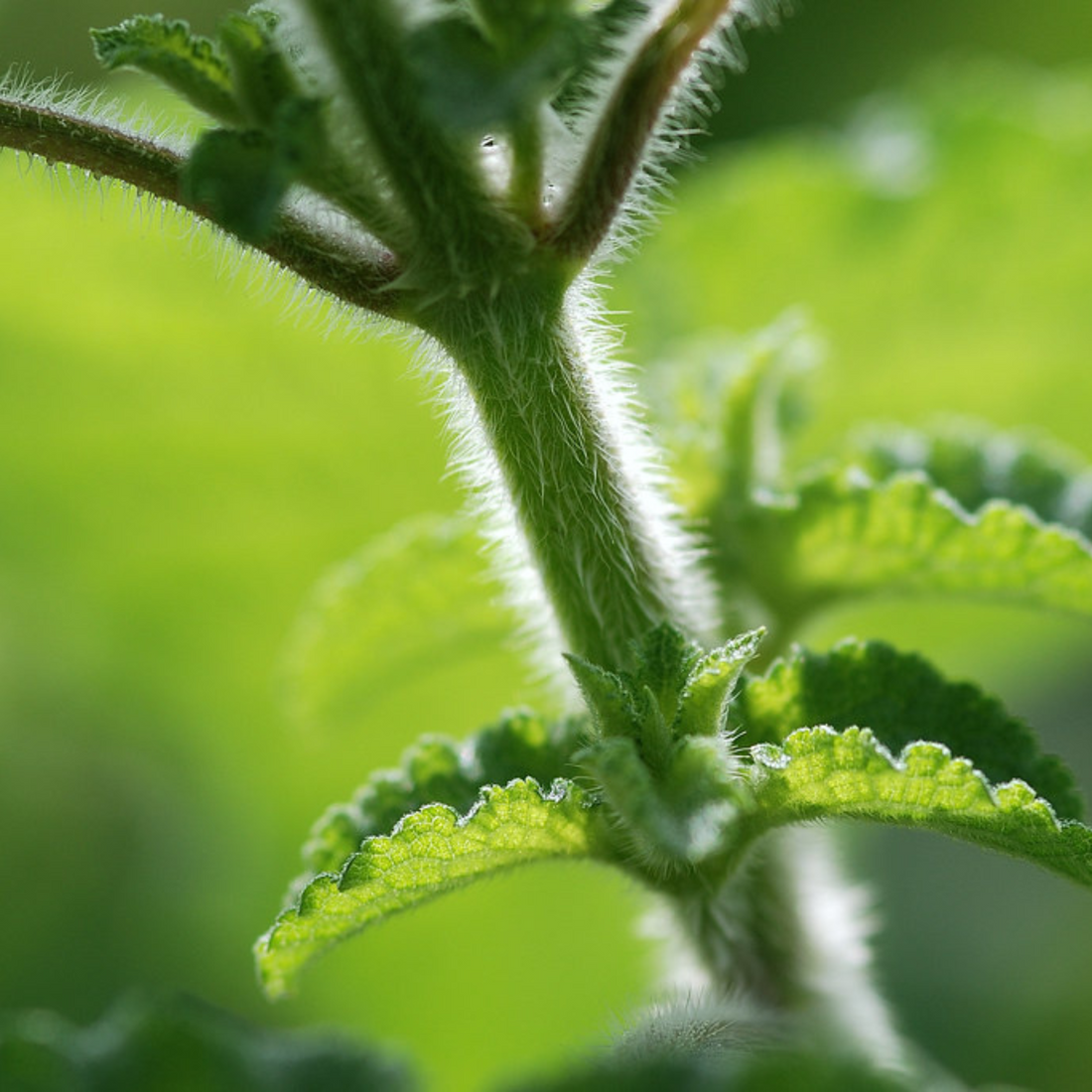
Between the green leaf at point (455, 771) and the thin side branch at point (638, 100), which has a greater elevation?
the thin side branch at point (638, 100)

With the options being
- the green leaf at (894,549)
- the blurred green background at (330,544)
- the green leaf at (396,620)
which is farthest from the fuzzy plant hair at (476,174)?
the blurred green background at (330,544)

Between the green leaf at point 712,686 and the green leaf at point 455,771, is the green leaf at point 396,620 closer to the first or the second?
the green leaf at point 455,771

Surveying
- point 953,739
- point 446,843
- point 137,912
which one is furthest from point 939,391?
point 446,843

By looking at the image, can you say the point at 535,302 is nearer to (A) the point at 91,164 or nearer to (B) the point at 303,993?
(A) the point at 91,164

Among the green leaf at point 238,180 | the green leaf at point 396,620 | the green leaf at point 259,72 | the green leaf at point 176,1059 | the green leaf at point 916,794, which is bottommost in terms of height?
the green leaf at point 176,1059

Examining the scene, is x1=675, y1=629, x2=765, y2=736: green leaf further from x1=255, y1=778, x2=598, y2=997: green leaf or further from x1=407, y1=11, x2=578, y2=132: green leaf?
x1=407, y1=11, x2=578, y2=132: green leaf

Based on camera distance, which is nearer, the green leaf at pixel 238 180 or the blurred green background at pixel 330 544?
the green leaf at pixel 238 180

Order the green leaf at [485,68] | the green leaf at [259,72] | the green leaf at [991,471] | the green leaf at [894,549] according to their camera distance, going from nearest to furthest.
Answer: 1. the green leaf at [485,68]
2. the green leaf at [259,72]
3. the green leaf at [894,549]
4. the green leaf at [991,471]
